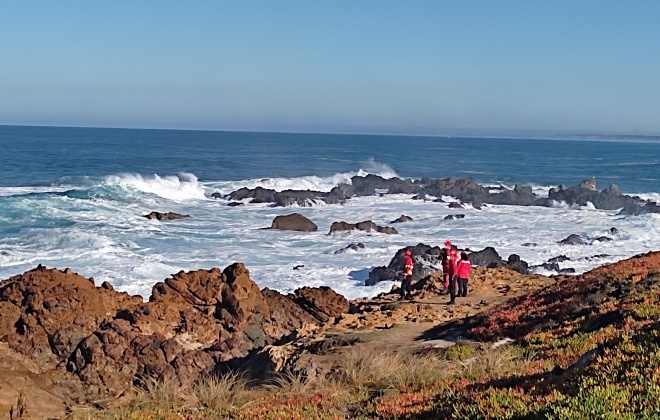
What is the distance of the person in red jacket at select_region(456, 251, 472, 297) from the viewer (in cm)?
1784

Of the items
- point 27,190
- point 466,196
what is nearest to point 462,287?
point 466,196

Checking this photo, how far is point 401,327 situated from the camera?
14.9 metres

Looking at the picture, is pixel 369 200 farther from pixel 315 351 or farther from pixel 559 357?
pixel 559 357

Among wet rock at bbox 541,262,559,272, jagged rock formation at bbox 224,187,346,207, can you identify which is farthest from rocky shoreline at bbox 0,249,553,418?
jagged rock formation at bbox 224,187,346,207

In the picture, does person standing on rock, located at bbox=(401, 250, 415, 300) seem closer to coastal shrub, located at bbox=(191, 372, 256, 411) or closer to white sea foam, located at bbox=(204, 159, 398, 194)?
coastal shrub, located at bbox=(191, 372, 256, 411)

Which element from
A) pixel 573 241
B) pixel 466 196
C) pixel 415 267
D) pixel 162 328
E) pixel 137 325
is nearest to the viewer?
pixel 137 325

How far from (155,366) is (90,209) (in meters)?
29.4

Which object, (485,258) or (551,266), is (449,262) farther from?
(551,266)

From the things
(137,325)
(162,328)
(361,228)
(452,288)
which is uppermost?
(452,288)

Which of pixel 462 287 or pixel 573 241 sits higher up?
pixel 462 287

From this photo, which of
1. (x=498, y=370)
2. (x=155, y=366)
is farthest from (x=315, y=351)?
(x=498, y=370)

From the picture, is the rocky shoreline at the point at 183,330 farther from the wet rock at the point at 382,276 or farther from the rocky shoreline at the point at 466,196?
the rocky shoreline at the point at 466,196

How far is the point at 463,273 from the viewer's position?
18.0 meters

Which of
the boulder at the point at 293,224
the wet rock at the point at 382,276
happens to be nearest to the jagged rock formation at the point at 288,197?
the boulder at the point at 293,224
